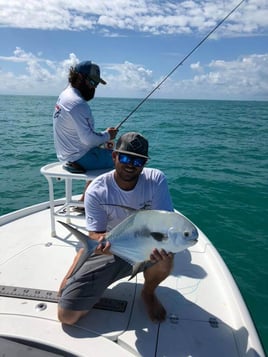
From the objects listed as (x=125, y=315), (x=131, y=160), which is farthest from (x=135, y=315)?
A: (x=131, y=160)

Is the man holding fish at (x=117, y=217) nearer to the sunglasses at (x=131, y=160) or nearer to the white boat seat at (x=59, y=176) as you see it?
the sunglasses at (x=131, y=160)

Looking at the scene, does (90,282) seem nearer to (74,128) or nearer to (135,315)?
(135,315)

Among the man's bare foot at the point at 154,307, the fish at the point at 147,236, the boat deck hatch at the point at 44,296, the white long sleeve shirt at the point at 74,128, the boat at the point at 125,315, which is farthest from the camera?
the white long sleeve shirt at the point at 74,128

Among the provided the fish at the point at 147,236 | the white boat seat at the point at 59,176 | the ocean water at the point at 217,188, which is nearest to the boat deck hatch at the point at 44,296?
the fish at the point at 147,236

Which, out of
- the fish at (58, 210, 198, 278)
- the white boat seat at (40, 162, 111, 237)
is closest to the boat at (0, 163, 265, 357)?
the white boat seat at (40, 162, 111, 237)

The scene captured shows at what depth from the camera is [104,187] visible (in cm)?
248

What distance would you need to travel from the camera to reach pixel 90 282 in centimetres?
236

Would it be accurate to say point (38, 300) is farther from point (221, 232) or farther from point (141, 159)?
point (221, 232)

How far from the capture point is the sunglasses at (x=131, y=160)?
2.25 m

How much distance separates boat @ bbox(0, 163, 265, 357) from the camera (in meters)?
2.09

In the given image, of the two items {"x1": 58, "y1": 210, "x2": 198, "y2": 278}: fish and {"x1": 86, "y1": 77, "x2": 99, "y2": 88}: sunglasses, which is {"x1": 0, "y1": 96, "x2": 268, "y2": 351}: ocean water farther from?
{"x1": 86, "y1": 77, "x2": 99, "y2": 88}: sunglasses

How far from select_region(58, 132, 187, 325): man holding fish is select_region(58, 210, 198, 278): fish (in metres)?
0.21

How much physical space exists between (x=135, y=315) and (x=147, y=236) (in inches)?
32.8

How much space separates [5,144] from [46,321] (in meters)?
13.9
